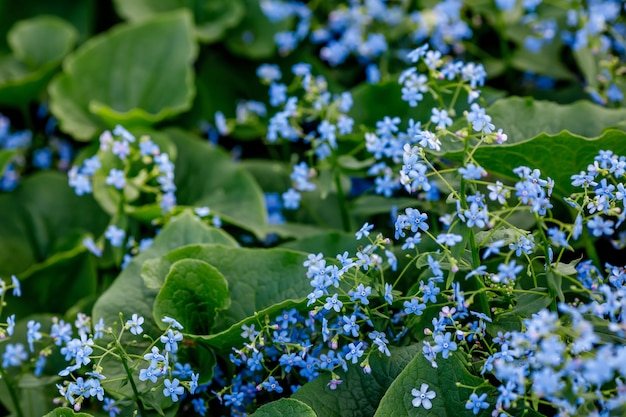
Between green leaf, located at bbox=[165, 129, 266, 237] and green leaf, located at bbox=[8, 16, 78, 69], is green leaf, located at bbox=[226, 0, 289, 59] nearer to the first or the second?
green leaf, located at bbox=[165, 129, 266, 237]

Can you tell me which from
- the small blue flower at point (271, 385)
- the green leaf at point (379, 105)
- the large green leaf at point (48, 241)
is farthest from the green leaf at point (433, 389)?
the large green leaf at point (48, 241)

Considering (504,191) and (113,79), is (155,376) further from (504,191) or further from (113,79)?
(113,79)

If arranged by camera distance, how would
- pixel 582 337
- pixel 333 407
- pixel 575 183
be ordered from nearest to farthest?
pixel 582 337
pixel 575 183
pixel 333 407

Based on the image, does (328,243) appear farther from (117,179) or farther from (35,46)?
(35,46)

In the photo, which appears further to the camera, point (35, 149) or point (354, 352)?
point (35, 149)

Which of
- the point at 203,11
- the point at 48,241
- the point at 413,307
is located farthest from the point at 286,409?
the point at 203,11

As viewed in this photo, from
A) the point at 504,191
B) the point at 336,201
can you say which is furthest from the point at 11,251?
the point at 504,191

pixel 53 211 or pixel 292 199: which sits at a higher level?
pixel 292 199

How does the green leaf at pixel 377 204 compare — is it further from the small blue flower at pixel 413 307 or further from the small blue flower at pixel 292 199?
the small blue flower at pixel 413 307
